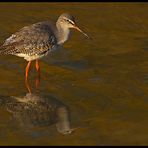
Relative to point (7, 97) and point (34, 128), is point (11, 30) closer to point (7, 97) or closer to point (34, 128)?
point (7, 97)

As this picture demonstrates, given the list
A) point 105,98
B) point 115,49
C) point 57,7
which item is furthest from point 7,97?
point 57,7

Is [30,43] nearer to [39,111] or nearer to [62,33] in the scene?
[62,33]

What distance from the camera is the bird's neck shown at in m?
19.1

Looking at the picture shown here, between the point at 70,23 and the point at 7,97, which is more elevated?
the point at 70,23

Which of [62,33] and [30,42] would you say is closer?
[30,42]

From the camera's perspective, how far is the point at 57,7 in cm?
2583

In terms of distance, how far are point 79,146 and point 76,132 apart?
0.72 m

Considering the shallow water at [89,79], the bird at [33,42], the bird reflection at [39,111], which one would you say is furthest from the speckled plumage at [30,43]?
the bird reflection at [39,111]

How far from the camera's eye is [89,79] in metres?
19.0

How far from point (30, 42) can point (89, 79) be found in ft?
7.28

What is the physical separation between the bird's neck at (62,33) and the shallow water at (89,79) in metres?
1.13

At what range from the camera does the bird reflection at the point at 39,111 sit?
52.4 ft

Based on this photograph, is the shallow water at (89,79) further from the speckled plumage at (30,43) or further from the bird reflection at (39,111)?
the speckled plumage at (30,43)

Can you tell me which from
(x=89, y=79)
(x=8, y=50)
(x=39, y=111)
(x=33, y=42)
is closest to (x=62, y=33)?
(x=33, y=42)
